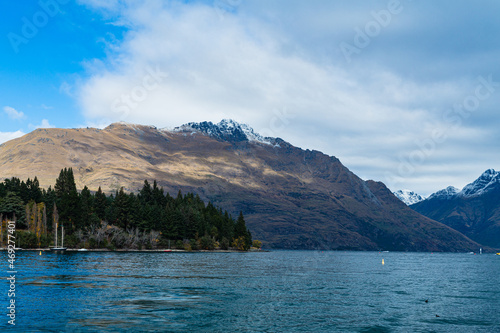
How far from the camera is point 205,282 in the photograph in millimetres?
93312

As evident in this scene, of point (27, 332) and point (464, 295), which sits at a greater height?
point (27, 332)

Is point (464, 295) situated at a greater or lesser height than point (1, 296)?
lesser

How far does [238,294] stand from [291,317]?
21.4m

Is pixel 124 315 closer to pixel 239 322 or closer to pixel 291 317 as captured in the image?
pixel 239 322

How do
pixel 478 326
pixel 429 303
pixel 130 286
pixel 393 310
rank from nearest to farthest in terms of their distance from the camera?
Answer: pixel 478 326
pixel 393 310
pixel 429 303
pixel 130 286

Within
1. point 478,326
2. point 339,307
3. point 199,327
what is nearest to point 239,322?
point 199,327

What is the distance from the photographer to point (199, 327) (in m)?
49.4

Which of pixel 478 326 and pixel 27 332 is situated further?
pixel 478 326

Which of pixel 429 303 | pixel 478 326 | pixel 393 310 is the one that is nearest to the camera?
pixel 478 326

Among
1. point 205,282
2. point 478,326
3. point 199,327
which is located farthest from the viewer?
point 205,282

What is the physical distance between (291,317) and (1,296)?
4345cm

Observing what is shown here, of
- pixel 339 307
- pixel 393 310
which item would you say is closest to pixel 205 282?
pixel 339 307

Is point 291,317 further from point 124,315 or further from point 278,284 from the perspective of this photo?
point 278,284

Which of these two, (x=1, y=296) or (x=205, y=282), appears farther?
(x=205, y=282)
